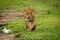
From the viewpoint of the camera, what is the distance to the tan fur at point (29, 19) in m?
13.5

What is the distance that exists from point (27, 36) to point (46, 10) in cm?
792

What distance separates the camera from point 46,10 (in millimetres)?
20094

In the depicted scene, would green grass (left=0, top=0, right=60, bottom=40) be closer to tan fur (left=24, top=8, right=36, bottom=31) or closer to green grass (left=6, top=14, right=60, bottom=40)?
green grass (left=6, top=14, right=60, bottom=40)

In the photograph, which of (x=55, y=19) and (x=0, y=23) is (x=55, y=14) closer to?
(x=55, y=19)

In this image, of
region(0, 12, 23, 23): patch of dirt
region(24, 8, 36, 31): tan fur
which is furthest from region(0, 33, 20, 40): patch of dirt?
region(0, 12, 23, 23): patch of dirt

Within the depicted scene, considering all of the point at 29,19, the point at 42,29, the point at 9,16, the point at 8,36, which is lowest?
the point at 9,16

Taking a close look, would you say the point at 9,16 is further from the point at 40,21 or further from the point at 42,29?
the point at 42,29

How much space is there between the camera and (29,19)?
1371 cm

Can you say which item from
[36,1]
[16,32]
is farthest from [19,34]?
[36,1]

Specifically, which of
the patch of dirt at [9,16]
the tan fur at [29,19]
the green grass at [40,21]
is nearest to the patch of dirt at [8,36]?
the green grass at [40,21]

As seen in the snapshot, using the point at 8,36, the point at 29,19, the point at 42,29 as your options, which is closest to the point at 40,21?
the point at 42,29

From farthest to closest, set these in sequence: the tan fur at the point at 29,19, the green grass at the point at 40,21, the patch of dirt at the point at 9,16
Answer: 1. the patch of dirt at the point at 9,16
2. the tan fur at the point at 29,19
3. the green grass at the point at 40,21

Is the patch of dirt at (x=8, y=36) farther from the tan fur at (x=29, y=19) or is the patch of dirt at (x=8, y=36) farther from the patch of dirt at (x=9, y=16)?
the patch of dirt at (x=9, y=16)

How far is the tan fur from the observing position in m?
13.5
